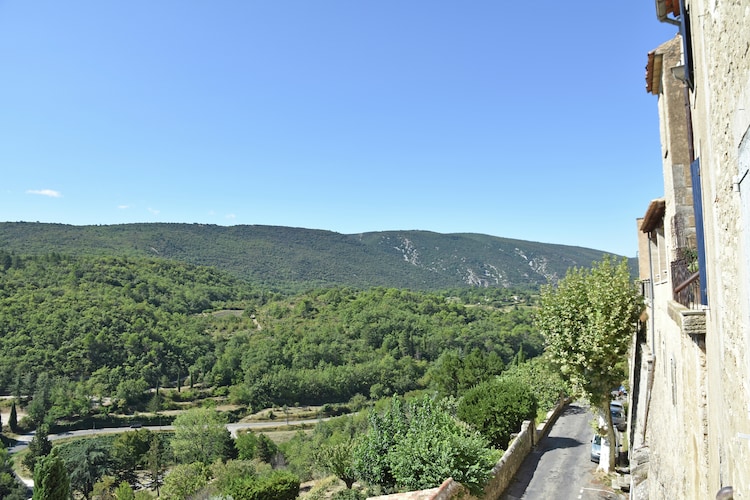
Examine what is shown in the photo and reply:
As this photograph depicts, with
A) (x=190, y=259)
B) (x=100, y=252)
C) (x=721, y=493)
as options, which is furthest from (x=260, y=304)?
(x=721, y=493)

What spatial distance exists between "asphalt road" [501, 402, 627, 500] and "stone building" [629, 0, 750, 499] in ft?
21.6

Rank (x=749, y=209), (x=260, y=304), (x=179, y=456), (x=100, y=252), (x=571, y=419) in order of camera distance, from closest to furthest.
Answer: (x=749, y=209), (x=571, y=419), (x=179, y=456), (x=260, y=304), (x=100, y=252)

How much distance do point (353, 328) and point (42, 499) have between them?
81.2 meters

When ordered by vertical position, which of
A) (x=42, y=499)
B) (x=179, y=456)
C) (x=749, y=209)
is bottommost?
(x=179, y=456)

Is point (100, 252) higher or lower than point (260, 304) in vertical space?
higher

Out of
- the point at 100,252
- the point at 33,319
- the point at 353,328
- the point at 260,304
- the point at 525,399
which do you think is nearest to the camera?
the point at 525,399

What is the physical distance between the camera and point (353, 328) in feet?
336

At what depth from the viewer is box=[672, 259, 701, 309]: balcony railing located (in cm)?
588

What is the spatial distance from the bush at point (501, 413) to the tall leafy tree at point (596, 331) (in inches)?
226

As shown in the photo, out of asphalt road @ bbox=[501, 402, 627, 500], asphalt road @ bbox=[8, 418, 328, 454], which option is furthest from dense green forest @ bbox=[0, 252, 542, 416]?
asphalt road @ bbox=[501, 402, 627, 500]

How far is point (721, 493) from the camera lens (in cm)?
345

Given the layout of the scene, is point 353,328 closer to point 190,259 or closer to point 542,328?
point 542,328

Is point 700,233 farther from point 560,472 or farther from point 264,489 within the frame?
point 264,489

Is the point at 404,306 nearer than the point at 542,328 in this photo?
No
